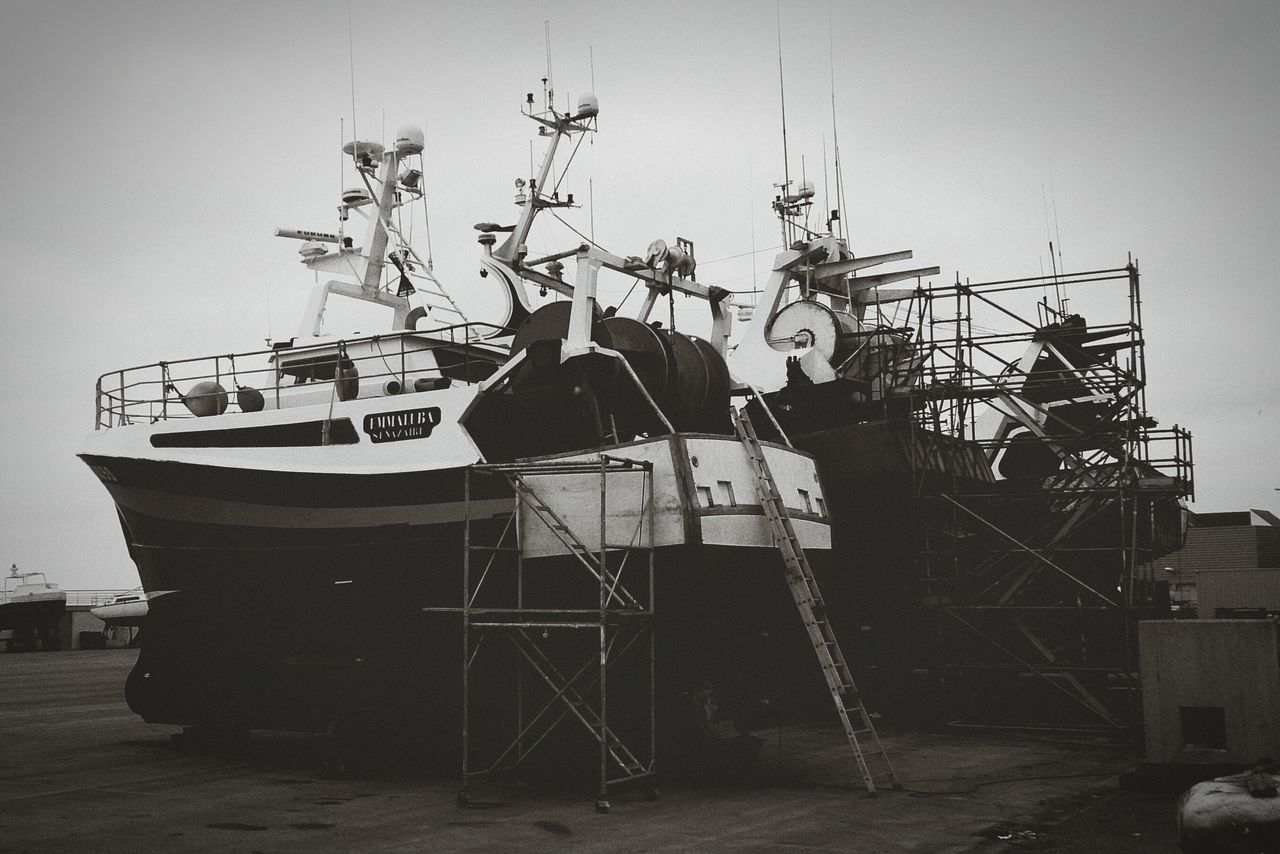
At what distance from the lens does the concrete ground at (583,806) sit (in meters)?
10.9

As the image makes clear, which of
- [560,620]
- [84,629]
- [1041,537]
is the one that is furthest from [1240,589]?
[84,629]

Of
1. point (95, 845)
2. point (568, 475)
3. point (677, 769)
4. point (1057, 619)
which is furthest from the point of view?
point (1057, 619)

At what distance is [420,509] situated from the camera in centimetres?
1527

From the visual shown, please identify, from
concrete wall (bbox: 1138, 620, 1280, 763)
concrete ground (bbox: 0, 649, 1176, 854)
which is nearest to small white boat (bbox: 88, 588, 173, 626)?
concrete ground (bbox: 0, 649, 1176, 854)

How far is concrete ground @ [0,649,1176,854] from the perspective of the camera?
10922 millimetres

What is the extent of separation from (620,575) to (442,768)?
4.04 meters

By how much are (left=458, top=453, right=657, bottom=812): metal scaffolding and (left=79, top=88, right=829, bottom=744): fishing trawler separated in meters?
0.08

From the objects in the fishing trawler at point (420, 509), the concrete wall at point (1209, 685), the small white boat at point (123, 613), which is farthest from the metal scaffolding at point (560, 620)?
the small white boat at point (123, 613)

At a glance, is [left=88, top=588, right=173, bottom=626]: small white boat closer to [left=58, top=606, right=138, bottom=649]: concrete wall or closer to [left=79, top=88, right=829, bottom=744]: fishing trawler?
[left=58, top=606, right=138, bottom=649]: concrete wall

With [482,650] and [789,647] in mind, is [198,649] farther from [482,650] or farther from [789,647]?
[789,647]

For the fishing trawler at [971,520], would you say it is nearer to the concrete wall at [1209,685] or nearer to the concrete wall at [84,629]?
the concrete wall at [1209,685]

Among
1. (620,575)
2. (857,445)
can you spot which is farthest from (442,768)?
(857,445)

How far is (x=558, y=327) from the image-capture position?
15.3m

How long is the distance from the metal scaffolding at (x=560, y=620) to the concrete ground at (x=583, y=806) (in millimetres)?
700
